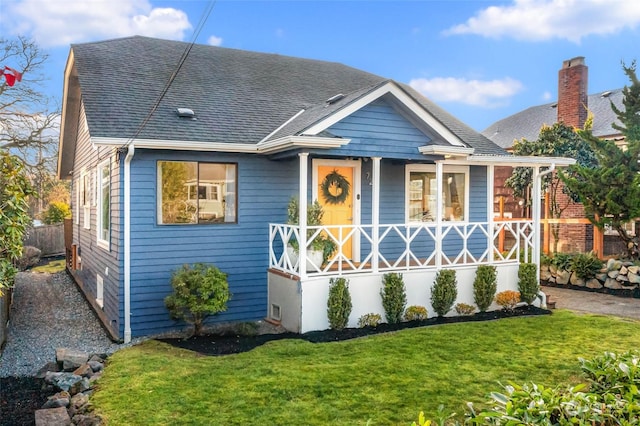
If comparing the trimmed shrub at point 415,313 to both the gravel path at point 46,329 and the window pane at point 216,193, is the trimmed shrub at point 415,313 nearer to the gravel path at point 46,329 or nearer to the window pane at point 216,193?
the window pane at point 216,193

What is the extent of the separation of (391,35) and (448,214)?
5.19m

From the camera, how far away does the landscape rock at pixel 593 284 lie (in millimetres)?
11758

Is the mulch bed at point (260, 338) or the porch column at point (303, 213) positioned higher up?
the porch column at point (303, 213)

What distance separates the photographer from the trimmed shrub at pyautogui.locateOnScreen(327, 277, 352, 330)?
7828 millimetres

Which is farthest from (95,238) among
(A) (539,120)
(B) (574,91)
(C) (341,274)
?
(A) (539,120)

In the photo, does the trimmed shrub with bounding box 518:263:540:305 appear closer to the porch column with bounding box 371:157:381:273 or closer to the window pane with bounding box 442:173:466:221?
the window pane with bounding box 442:173:466:221

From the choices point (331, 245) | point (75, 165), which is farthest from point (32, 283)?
point (331, 245)

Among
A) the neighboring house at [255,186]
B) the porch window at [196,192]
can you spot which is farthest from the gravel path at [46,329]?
the porch window at [196,192]

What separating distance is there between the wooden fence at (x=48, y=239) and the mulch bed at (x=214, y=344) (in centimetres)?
1462

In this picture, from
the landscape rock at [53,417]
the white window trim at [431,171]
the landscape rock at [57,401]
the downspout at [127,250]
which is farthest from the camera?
the white window trim at [431,171]

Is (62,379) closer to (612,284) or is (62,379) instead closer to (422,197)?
(422,197)

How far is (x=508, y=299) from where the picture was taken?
9219mm

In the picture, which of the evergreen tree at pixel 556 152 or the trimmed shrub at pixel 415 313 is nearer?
the trimmed shrub at pixel 415 313

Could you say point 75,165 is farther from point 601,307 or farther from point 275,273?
point 601,307
